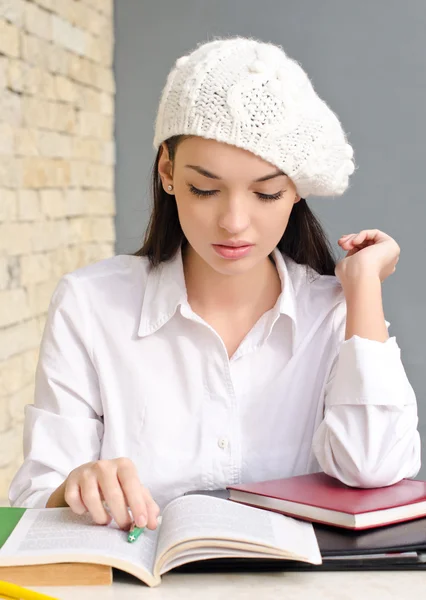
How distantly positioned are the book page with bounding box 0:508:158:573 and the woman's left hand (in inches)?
26.0

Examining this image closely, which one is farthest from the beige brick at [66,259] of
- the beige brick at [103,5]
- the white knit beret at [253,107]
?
the white knit beret at [253,107]

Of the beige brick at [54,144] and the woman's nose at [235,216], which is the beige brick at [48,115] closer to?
the beige brick at [54,144]

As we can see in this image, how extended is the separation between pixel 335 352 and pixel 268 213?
351 millimetres

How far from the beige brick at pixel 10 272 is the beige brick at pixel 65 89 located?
70 cm

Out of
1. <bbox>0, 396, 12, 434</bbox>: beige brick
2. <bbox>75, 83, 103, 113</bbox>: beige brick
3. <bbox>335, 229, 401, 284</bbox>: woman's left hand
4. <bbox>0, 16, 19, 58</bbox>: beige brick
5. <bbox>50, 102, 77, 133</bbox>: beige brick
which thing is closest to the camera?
<bbox>335, 229, 401, 284</bbox>: woman's left hand

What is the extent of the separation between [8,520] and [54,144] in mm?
2087

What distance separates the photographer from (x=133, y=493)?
3.60ft

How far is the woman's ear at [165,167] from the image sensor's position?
1.59m

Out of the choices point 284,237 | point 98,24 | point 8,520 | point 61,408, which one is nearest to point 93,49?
point 98,24

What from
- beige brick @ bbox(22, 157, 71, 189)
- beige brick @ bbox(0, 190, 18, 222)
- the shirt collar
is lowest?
the shirt collar

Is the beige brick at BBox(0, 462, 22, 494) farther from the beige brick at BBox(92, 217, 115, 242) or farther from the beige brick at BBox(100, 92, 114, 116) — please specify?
the beige brick at BBox(100, 92, 114, 116)

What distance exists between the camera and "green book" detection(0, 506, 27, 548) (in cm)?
108

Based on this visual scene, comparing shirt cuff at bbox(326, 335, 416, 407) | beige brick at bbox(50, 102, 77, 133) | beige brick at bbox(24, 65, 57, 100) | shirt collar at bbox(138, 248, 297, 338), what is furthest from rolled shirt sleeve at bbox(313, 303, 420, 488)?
beige brick at bbox(50, 102, 77, 133)

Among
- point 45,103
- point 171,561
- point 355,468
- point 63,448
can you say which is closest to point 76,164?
point 45,103
